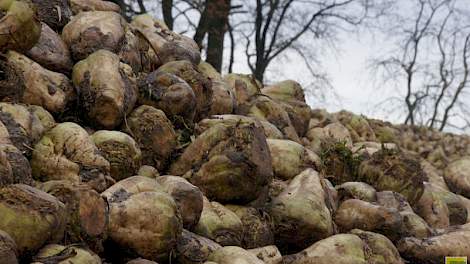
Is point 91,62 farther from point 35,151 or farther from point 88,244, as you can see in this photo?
point 88,244

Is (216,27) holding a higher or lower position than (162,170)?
higher

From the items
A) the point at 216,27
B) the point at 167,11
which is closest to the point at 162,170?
the point at 216,27

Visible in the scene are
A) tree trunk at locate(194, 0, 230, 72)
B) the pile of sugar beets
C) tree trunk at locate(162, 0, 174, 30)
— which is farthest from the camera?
tree trunk at locate(162, 0, 174, 30)

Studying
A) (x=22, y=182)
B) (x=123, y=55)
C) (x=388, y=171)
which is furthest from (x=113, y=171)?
(x=388, y=171)

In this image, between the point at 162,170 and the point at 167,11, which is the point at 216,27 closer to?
the point at 167,11

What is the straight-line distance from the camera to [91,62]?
17.2ft

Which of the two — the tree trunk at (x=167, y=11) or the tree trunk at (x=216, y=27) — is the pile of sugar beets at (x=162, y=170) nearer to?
the tree trunk at (x=216, y=27)

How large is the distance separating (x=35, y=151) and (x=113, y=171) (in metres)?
0.50

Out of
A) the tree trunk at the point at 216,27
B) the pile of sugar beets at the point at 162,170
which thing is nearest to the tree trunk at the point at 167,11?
the tree trunk at the point at 216,27

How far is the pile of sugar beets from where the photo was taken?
3.79 m

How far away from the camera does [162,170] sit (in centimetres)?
519

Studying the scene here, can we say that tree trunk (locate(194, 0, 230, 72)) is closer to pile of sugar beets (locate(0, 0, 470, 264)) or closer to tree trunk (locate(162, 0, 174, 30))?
tree trunk (locate(162, 0, 174, 30))

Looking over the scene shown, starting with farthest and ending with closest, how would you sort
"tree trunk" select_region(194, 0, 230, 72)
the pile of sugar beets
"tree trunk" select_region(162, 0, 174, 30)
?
"tree trunk" select_region(162, 0, 174, 30), "tree trunk" select_region(194, 0, 230, 72), the pile of sugar beets

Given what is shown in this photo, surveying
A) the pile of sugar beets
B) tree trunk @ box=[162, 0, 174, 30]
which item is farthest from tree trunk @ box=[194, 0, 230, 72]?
the pile of sugar beets
